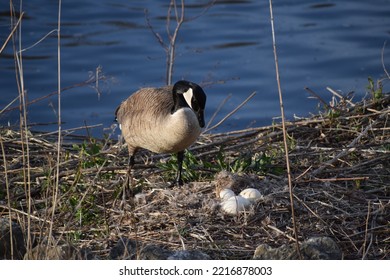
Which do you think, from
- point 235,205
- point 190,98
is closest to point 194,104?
point 190,98

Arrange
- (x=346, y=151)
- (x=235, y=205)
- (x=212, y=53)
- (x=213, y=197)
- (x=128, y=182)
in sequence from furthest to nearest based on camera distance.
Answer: (x=212, y=53) → (x=346, y=151) → (x=128, y=182) → (x=213, y=197) → (x=235, y=205)

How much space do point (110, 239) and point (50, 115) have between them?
247 inches

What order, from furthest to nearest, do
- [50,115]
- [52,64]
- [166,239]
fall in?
[52,64] < [50,115] < [166,239]

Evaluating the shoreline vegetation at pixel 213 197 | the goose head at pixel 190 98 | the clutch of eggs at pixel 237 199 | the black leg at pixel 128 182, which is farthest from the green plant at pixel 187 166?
the clutch of eggs at pixel 237 199

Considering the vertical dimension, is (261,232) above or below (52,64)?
above

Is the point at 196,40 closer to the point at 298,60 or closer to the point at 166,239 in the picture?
the point at 298,60

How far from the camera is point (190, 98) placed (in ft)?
20.3

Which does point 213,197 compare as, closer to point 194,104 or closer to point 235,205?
point 235,205

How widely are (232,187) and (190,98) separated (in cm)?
72

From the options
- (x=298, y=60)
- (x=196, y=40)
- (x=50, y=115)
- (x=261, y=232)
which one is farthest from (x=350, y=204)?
(x=196, y=40)

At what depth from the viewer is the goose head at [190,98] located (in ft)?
19.9

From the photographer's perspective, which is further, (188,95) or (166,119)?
(166,119)

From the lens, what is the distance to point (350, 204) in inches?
228

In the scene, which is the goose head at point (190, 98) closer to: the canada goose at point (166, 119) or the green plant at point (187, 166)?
the canada goose at point (166, 119)
